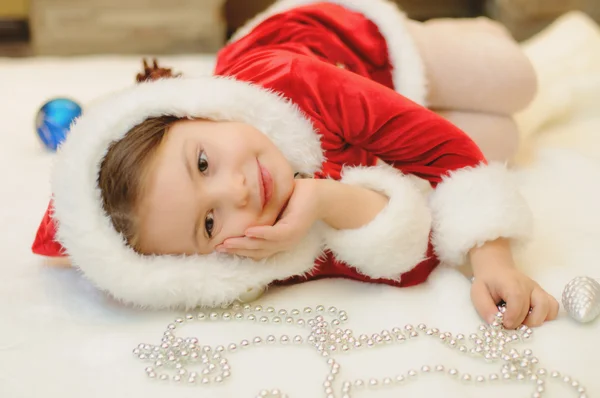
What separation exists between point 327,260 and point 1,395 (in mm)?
462

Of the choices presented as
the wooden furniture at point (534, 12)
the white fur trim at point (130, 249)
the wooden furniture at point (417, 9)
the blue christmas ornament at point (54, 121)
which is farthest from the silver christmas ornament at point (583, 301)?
the wooden furniture at point (417, 9)

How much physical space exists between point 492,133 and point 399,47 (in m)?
0.25

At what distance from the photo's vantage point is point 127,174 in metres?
0.81

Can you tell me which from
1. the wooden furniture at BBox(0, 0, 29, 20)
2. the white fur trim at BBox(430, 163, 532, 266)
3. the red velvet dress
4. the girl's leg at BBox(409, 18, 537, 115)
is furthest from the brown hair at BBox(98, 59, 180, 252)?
the wooden furniture at BBox(0, 0, 29, 20)

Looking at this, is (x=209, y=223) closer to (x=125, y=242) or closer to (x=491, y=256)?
(x=125, y=242)

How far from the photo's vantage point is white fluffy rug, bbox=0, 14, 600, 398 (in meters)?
0.73

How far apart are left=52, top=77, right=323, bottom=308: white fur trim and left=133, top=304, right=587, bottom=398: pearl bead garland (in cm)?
5

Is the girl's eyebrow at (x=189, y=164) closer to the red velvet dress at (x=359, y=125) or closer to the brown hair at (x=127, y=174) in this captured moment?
the brown hair at (x=127, y=174)

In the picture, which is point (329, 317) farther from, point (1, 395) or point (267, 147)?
point (1, 395)

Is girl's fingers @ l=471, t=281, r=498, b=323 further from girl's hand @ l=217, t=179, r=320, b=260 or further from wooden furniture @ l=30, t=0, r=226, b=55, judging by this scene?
wooden furniture @ l=30, t=0, r=226, b=55

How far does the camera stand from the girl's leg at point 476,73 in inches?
48.4

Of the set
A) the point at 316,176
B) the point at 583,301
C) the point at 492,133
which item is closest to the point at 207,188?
the point at 316,176

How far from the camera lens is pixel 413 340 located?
784 millimetres

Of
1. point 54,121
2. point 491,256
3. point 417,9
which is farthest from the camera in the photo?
point 417,9
